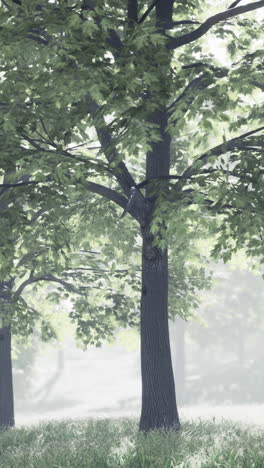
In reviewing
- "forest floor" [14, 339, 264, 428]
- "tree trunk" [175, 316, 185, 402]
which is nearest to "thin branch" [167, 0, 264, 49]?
"forest floor" [14, 339, 264, 428]

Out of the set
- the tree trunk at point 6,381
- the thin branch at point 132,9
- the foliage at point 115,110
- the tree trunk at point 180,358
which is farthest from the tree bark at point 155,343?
the tree trunk at point 180,358

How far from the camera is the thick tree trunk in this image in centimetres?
1216

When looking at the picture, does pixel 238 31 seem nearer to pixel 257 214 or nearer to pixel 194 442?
pixel 257 214

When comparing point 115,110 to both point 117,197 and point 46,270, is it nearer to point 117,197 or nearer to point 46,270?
point 117,197

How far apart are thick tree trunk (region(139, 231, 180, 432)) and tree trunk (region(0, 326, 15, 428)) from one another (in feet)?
21.2

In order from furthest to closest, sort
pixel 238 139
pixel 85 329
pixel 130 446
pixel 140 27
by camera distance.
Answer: pixel 85 329
pixel 238 139
pixel 130 446
pixel 140 27

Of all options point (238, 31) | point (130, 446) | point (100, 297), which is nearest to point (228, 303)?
point (100, 297)

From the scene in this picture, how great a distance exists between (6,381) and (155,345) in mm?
7244

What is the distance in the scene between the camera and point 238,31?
46.3ft

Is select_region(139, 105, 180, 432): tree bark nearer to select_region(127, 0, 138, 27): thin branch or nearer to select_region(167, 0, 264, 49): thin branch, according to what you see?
select_region(167, 0, 264, 49): thin branch

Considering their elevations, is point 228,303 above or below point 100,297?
above

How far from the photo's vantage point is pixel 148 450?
9164 millimetres

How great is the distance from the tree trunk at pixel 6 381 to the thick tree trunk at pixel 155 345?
6.45 m

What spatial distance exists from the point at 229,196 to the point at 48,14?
3627mm
